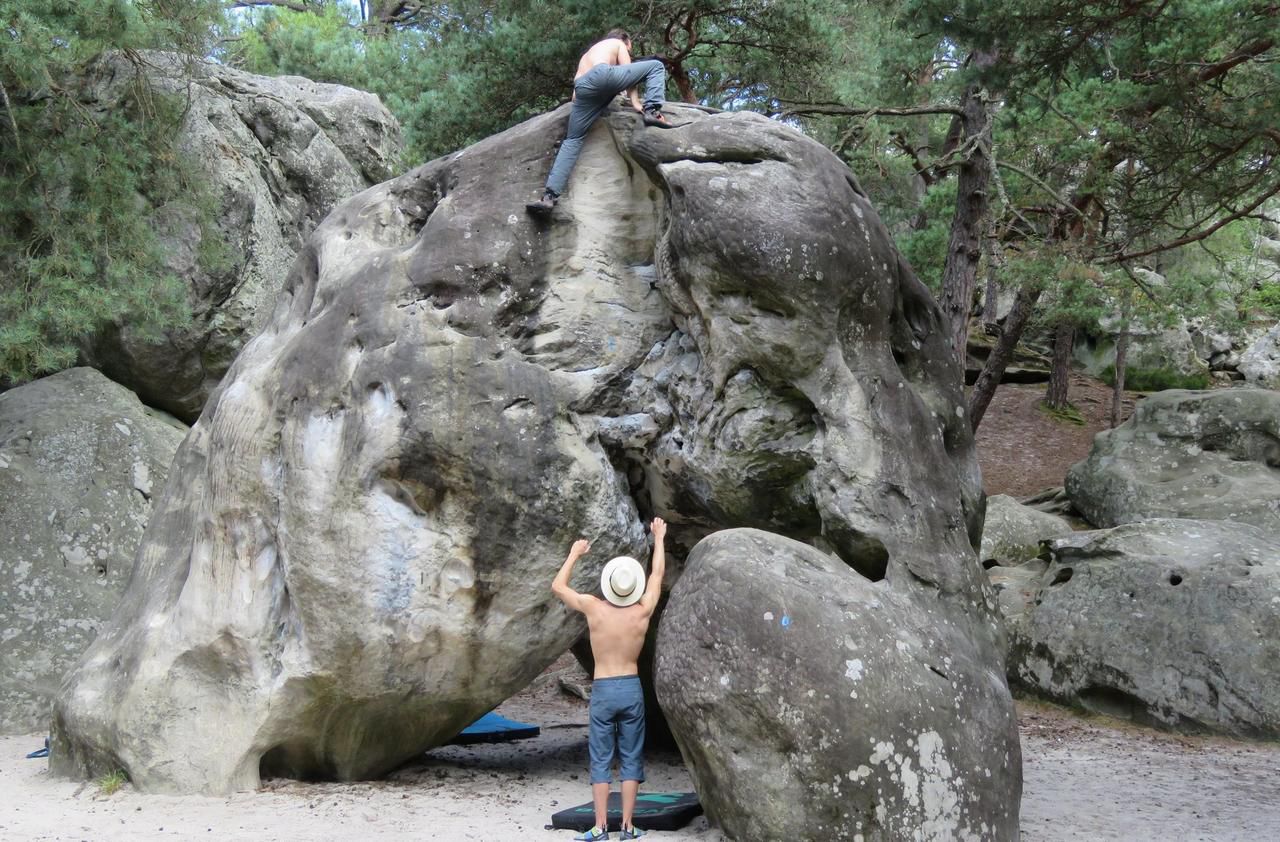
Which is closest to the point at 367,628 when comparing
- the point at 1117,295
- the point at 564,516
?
the point at 564,516

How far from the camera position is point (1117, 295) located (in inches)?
456

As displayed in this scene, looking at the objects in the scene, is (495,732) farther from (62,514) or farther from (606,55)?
(606,55)

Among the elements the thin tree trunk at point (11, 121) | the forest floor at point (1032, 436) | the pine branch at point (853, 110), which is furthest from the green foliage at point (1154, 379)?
the thin tree trunk at point (11, 121)

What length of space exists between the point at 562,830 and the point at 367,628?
155 cm

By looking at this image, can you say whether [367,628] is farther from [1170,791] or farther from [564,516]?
[1170,791]

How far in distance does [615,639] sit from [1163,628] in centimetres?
492

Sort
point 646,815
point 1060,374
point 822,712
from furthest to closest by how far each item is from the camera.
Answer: point 1060,374 < point 646,815 < point 822,712

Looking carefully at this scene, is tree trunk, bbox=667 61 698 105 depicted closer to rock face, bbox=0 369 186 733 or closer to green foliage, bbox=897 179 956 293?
green foliage, bbox=897 179 956 293

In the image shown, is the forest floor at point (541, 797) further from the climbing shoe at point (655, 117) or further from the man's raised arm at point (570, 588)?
the climbing shoe at point (655, 117)

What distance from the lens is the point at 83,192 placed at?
9.59m

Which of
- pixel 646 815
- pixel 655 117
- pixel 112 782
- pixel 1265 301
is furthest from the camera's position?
pixel 1265 301

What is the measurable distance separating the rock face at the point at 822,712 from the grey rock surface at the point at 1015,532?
6.11 m

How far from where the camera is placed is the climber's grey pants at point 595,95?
6.34 meters

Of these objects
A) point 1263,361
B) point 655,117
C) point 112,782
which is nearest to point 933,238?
A: point 655,117
